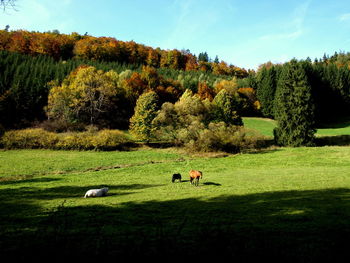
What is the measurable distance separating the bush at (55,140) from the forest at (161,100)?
744 centimetres

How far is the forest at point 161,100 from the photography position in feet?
182

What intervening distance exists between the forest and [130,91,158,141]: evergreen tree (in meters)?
0.26

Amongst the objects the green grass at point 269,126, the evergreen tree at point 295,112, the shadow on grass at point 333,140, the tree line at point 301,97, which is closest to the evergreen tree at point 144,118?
the evergreen tree at point 295,112

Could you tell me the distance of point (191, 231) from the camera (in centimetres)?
942

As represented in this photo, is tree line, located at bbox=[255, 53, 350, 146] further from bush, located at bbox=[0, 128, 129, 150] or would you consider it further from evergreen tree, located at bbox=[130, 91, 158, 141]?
bush, located at bbox=[0, 128, 129, 150]

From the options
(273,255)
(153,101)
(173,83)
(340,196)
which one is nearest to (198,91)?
(173,83)

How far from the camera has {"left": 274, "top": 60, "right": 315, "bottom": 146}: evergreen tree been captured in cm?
5512

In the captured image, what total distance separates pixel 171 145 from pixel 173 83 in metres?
57.6

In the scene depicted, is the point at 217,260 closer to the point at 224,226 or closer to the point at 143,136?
the point at 224,226

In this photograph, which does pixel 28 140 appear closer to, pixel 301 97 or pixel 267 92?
pixel 301 97

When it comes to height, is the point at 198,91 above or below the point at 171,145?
above

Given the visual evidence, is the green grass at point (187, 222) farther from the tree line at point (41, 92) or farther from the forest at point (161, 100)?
the tree line at point (41, 92)

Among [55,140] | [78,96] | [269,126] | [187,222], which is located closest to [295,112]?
[269,126]

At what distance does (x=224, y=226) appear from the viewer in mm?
10055
